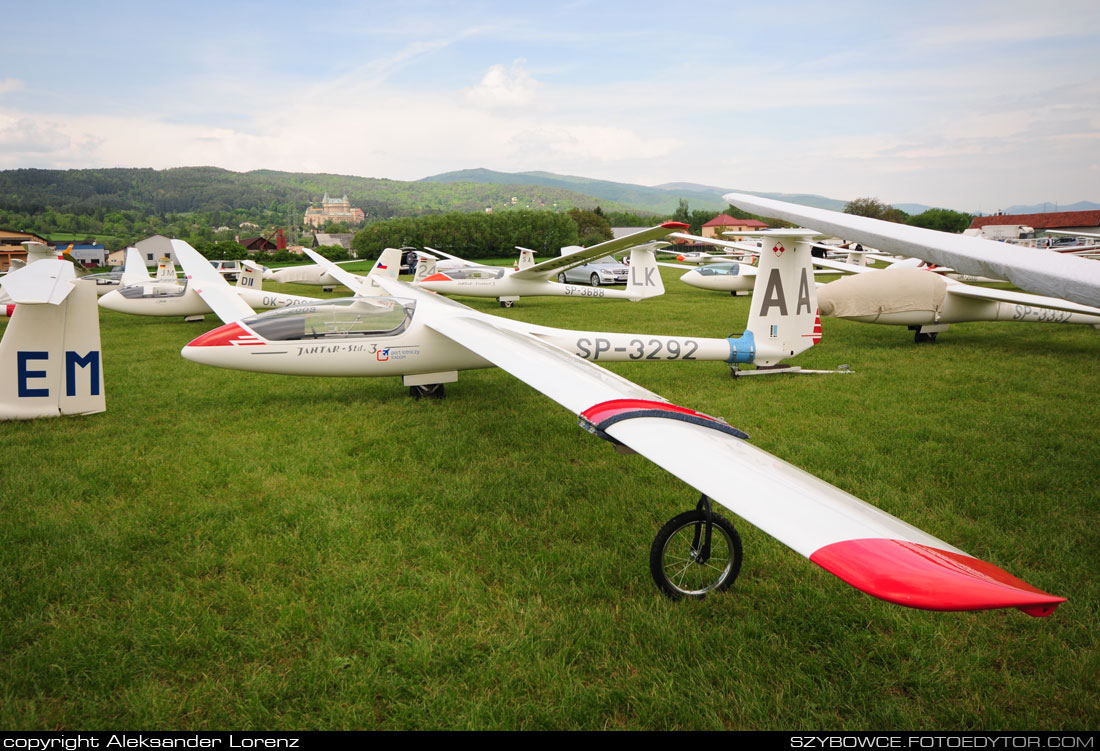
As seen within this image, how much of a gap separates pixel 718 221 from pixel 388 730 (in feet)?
423

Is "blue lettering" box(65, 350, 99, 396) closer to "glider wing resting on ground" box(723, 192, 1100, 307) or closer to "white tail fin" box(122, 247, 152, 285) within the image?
"glider wing resting on ground" box(723, 192, 1100, 307)

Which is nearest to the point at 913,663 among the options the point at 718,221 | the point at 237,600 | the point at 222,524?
the point at 237,600

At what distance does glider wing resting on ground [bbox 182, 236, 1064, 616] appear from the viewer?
71.3 inches

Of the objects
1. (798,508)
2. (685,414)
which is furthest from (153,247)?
(798,508)

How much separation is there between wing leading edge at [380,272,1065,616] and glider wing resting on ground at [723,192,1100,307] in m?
1.24

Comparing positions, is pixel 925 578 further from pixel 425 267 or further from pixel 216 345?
pixel 425 267

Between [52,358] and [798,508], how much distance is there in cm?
823

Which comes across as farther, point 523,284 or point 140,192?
point 140,192

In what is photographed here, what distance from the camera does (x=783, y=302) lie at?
845cm

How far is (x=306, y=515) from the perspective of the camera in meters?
4.60

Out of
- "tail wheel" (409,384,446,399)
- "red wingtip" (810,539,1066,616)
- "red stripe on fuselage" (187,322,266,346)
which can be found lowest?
"tail wheel" (409,384,446,399)

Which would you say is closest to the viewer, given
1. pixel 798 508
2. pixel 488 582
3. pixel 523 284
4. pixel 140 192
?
pixel 798 508

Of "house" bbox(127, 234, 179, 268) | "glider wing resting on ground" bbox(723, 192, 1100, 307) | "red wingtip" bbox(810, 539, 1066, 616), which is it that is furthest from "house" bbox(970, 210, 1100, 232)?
"house" bbox(127, 234, 179, 268)

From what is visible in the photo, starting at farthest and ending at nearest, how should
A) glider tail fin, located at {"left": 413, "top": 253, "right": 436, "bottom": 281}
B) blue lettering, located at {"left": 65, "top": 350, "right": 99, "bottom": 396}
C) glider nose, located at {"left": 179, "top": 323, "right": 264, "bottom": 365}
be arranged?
glider tail fin, located at {"left": 413, "top": 253, "right": 436, "bottom": 281}
glider nose, located at {"left": 179, "top": 323, "right": 264, "bottom": 365}
blue lettering, located at {"left": 65, "top": 350, "right": 99, "bottom": 396}
